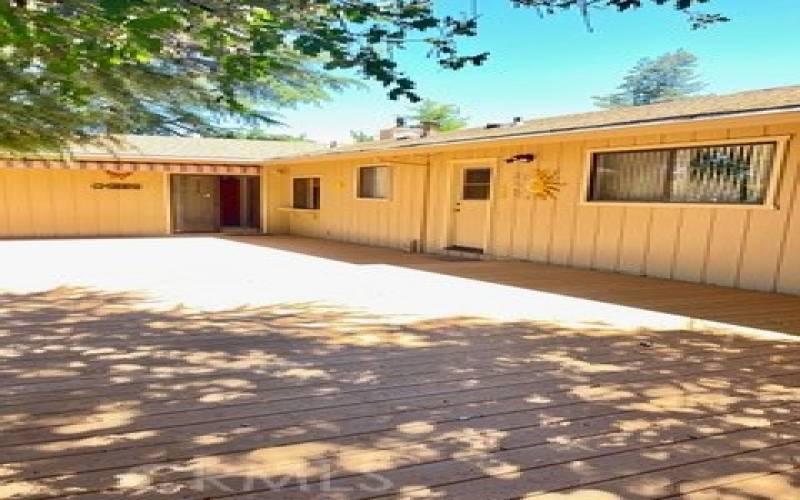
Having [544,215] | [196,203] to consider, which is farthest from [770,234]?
[196,203]

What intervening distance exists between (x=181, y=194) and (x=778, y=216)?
46.8 feet

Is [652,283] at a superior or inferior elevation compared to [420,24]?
inferior

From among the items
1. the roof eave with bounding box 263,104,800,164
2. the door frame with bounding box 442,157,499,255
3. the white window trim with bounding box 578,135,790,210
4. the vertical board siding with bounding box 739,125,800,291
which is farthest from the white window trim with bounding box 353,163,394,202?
the vertical board siding with bounding box 739,125,800,291

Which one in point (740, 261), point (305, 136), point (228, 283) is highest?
point (305, 136)

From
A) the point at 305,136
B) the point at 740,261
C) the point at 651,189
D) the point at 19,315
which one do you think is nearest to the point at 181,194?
the point at 19,315

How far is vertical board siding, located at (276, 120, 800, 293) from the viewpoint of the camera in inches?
226

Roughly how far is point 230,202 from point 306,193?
489 centimetres

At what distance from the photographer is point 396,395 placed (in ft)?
8.55

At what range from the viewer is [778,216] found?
18.7 ft

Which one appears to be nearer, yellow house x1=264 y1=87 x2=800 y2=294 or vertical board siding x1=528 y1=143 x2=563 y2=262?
yellow house x1=264 y1=87 x2=800 y2=294

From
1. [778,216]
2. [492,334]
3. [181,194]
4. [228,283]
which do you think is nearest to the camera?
[492,334]

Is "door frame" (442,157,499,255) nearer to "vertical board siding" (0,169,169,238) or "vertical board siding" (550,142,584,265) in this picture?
"vertical board siding" (550,142,584,265)

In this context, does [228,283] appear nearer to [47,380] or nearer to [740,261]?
[47,380]

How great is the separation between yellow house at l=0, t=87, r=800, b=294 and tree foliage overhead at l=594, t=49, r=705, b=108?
135 feet
